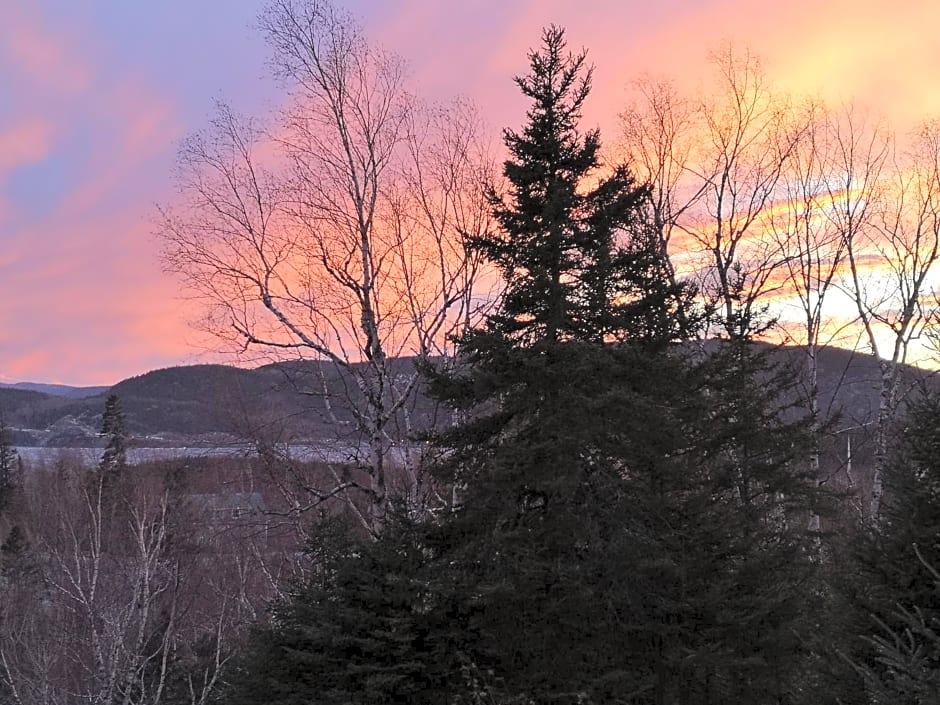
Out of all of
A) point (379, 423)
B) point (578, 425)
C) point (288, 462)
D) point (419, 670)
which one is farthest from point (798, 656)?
point (288, 462)

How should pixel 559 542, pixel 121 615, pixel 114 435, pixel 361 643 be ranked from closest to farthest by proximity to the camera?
pixel 361 643 → pixel 559 542 → pixel 121 615 → pixel 114 435

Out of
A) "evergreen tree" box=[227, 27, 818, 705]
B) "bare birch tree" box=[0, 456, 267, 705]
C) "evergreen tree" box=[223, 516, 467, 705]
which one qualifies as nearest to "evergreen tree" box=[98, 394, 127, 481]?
"bare birch tree" box=[0, 456, 267, 705]

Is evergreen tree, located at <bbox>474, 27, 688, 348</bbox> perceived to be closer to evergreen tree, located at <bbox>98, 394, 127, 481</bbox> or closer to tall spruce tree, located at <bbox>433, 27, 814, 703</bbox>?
tall spruce tree, located at <bbox>433, 27, 814, 703</bbox>

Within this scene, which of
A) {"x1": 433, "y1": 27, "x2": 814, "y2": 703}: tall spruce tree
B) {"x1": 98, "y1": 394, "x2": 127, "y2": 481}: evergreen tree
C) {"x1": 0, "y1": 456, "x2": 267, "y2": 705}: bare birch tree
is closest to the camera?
{"x1": 433, "y1": 27, "x2": 814, "y2": 703}: tall spruce tree

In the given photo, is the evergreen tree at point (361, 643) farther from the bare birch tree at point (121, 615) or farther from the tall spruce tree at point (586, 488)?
the bare birch tree at point (121, 615)

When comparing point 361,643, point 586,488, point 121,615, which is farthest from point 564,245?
point 121,615

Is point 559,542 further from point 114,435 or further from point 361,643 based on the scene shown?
point 114,435

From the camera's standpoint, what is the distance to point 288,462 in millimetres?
13438

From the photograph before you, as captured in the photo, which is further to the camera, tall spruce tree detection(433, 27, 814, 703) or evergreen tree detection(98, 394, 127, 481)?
evergreen tree detection(98, 394, 127, 481)

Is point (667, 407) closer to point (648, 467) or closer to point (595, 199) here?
point (648, 467)

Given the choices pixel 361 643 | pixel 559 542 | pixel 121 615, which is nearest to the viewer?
pixel 361 643

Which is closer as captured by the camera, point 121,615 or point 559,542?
point 559,542

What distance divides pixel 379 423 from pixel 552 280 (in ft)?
19.7

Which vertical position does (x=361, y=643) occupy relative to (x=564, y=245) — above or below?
below
